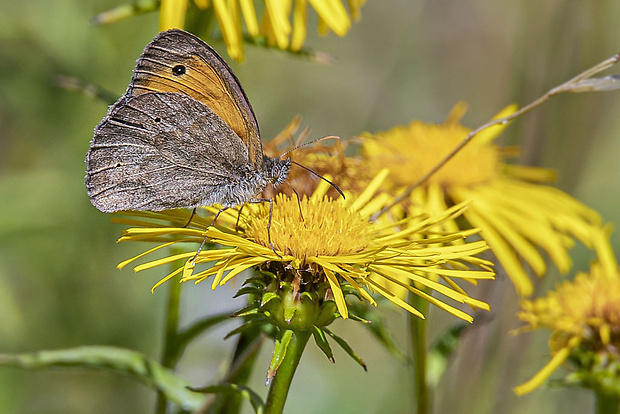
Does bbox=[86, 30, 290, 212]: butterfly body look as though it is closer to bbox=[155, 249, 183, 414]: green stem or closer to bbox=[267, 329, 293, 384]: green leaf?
bbox=[155, 249, 183, 414]: green stem

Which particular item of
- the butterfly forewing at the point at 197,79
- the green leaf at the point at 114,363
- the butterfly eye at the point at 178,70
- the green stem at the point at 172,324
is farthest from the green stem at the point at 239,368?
the butterfly eye at the point at 178,70

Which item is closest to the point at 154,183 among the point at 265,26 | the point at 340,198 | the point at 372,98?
the point at 340,198

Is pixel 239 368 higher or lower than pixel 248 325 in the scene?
lower

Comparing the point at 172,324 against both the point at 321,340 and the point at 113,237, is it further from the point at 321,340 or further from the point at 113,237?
the point at 113,237

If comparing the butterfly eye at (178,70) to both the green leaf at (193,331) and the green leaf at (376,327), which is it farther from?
the green leaf at (376,327)

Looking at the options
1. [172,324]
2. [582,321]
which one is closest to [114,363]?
[172,324]

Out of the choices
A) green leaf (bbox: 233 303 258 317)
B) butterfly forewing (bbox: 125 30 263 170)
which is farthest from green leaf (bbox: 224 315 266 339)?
butterfly forewing (bbox: 125 30 263 170)

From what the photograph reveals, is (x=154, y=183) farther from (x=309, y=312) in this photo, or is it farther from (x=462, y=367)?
(x=462, y=367)
